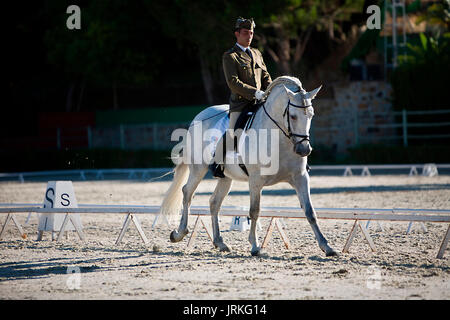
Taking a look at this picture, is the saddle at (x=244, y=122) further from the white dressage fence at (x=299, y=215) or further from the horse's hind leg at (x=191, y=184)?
the white dressage fence at (x=299, y=215)

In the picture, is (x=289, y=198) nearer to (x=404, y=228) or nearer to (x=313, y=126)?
(x=404, y=228)

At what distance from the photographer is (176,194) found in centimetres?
978

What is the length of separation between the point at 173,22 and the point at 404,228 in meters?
21.1

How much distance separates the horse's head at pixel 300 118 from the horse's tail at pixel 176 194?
222 centimetres

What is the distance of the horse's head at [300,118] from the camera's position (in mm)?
7990

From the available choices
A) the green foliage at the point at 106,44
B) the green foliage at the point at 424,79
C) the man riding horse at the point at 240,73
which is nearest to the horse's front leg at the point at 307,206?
the man riding horse at the point at 240,73

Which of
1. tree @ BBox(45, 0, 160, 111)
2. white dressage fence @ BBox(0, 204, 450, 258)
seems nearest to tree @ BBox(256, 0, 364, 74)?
tree @ BBox(45, 0, 160, 111)

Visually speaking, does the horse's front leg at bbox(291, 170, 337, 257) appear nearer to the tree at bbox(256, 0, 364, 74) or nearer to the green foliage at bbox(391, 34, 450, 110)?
the green foliage at bbox(391, 34, 450, 110)

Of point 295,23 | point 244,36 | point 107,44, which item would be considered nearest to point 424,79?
point 295,23

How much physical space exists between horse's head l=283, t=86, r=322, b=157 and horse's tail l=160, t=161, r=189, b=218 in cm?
222

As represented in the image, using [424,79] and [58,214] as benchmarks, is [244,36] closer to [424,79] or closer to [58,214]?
[58,214]
